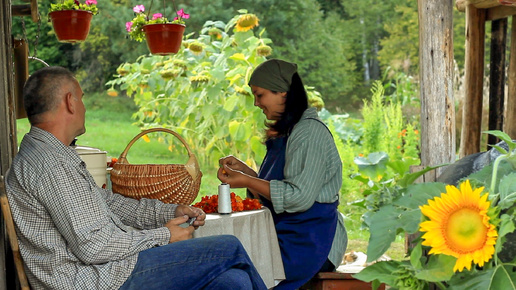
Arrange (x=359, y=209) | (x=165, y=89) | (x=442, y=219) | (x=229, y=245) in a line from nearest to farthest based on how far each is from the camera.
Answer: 1. (x=442, y=219)
2. (x=229, y=245)
3. (x=359, y=209)
4. (x=165, y=89)

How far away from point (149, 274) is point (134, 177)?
623 mm

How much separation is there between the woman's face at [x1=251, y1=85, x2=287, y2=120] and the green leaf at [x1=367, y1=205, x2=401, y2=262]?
1721mm

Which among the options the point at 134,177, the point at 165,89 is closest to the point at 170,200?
the point at 134,177

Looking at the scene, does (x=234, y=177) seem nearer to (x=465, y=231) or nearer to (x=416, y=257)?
(x=416, y=257)

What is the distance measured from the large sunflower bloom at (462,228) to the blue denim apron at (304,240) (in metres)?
1.78

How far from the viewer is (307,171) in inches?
120

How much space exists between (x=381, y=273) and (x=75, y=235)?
1.08 m

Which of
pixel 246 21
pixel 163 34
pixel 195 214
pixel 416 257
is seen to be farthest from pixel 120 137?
pixel 416 257

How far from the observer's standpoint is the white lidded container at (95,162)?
3.11 m

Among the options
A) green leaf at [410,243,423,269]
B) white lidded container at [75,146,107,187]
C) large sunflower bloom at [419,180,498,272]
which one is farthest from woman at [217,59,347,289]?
large sunflower bloom at [419,180,498,272]

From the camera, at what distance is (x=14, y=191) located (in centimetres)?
224

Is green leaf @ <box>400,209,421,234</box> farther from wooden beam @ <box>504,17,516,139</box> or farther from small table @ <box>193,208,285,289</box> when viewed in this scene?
wooden beam @ <box>504,17,516,139</box>

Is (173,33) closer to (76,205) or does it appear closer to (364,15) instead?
(76,205)

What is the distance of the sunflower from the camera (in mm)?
6311
